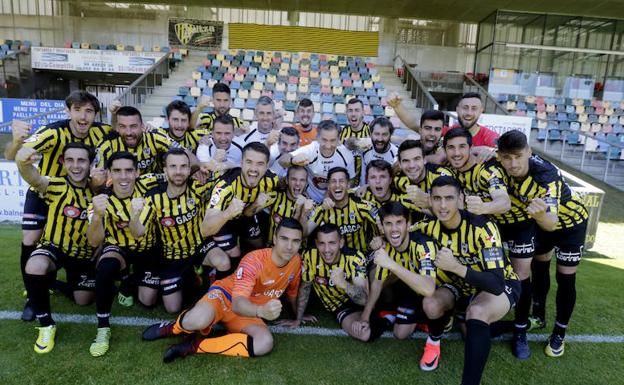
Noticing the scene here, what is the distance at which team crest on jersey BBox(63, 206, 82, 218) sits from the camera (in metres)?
3.42

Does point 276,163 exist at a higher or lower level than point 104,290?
higher

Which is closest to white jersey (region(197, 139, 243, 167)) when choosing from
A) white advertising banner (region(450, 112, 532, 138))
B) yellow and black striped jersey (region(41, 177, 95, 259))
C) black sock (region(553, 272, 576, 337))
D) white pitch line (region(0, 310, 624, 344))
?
yellow and black striped jersey (region(41, 177, 95, 259))

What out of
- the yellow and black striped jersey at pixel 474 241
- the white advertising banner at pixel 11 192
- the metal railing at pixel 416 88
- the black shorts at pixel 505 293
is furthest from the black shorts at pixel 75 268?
the metal railing at pixel 416 88

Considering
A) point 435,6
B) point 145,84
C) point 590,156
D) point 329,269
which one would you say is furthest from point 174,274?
point 435,6

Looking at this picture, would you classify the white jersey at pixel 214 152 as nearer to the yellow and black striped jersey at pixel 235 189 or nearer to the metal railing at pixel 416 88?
the yellow and black striped jersey at pixel 235 189

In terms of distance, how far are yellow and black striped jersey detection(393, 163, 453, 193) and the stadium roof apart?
14157 mm

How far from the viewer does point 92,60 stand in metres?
15.9

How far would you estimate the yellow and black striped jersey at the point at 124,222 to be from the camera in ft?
11.4

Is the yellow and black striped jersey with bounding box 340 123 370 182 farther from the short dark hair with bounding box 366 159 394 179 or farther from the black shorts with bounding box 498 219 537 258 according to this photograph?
the black shorts with bounding box 498 219 537 258

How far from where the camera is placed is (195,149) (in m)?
4.65

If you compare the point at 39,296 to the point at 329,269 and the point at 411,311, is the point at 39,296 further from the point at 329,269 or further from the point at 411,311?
the point at 411,311

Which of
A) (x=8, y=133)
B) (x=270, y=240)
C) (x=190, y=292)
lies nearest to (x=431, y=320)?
(x=270, y=240)

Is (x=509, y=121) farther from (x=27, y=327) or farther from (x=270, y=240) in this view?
(x=27, y=327)

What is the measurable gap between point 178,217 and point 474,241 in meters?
2.54
